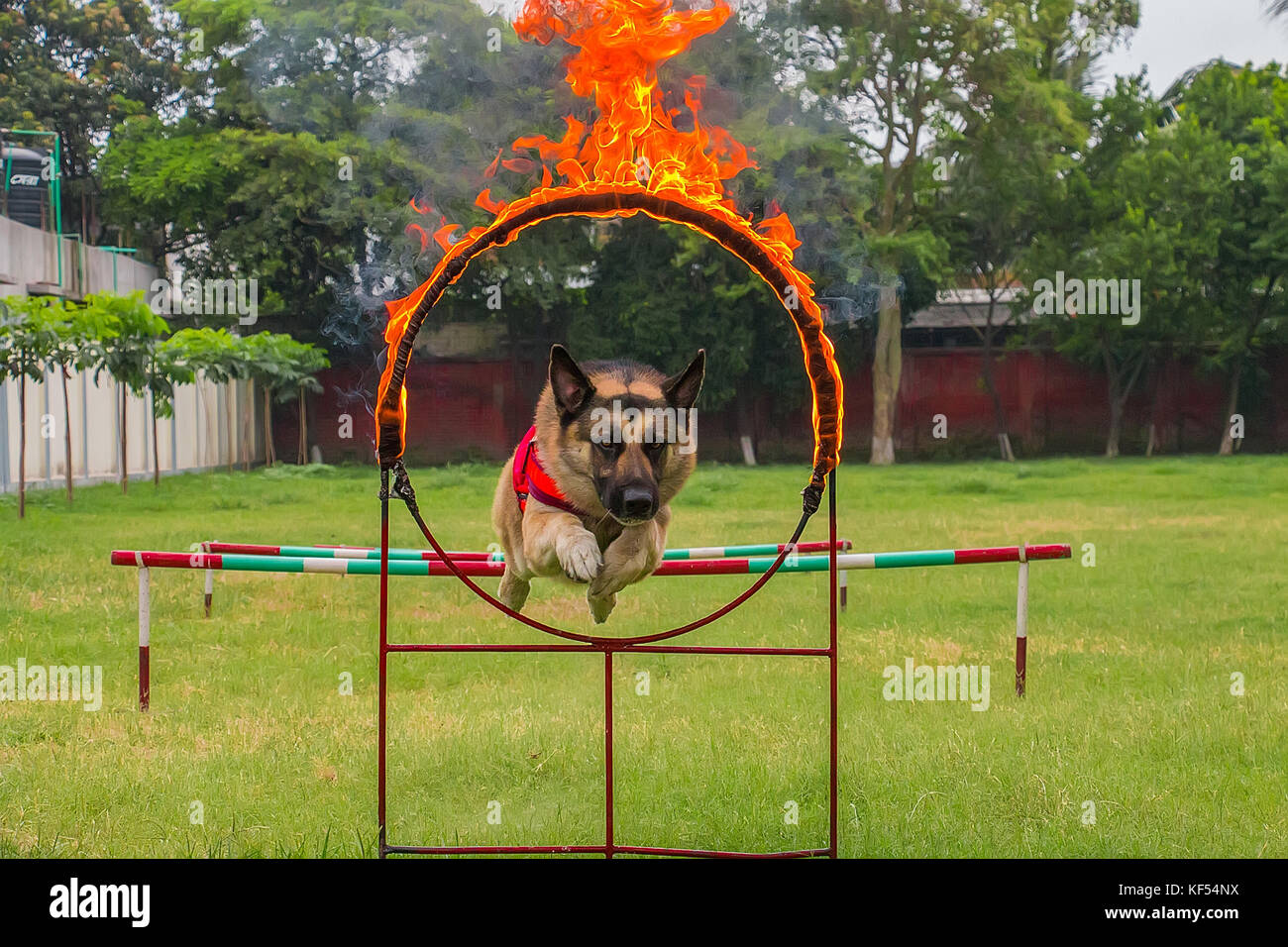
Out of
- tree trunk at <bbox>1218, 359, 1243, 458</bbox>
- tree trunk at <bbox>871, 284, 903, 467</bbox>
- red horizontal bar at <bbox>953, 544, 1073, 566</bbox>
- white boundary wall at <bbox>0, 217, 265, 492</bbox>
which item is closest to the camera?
red horizontal bar at <bbox>953, 544, 1073, 566</bbox>

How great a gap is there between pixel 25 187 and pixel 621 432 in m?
27.5

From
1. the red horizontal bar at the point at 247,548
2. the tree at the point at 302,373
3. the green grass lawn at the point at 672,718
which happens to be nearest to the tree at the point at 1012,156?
the tree at the point at 302,373

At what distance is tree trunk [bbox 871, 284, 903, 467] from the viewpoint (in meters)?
37.3

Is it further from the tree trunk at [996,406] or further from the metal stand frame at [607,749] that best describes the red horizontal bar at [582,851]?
the tree trunk at [996,406]

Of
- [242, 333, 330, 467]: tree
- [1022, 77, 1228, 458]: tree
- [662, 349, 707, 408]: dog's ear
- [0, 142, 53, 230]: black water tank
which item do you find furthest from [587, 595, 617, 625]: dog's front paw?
[1022, 77, 1228, 458]: tree

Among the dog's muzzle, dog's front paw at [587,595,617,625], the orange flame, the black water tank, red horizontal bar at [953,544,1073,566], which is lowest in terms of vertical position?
red horizontal bar at [953,544,1073,566]

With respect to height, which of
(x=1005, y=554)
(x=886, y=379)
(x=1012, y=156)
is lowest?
(x=1005, y=554)

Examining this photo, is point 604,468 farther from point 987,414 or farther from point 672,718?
point 987,414

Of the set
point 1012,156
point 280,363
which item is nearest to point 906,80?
point 1012,156

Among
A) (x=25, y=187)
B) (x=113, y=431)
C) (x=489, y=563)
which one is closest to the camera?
(x=489, y=563)

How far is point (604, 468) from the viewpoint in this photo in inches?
209

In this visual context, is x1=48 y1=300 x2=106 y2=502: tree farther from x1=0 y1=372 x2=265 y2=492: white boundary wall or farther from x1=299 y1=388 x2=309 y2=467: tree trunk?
x1=299 y1=388 x2=309 y2=467: tree trunk

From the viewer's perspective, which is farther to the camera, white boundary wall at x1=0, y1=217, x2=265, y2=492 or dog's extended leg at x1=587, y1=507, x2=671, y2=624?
white boundary wall at x1=0, y1=217, x2=265, y2=492

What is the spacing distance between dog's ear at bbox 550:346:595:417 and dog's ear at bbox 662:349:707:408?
0.38m
